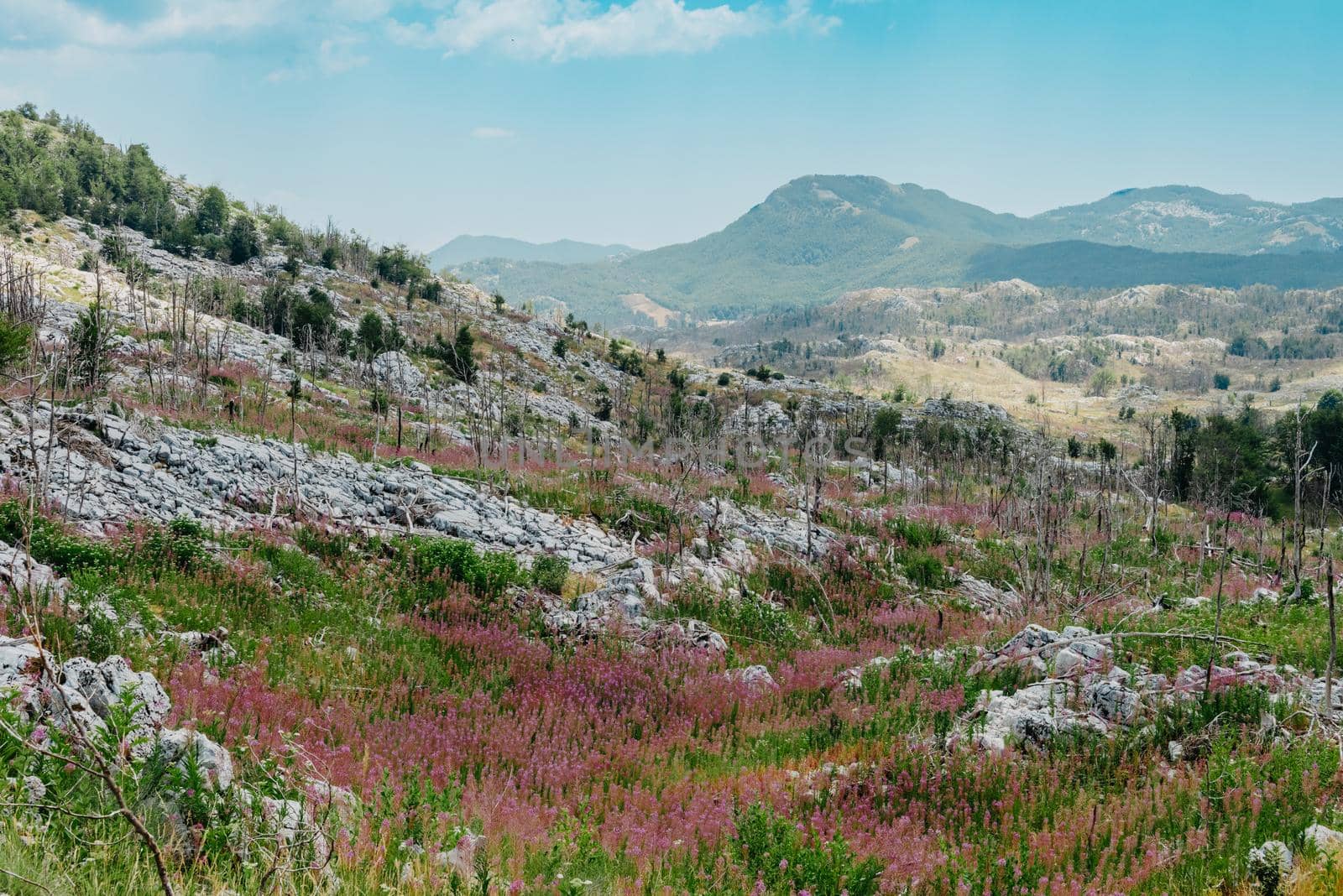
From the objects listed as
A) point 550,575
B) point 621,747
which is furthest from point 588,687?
point 550,575

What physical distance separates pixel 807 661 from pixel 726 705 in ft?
8.23

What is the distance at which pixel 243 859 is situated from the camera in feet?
13.9

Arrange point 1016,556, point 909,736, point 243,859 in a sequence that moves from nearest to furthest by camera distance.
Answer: point 243,859
point 909,736
point 1016,556

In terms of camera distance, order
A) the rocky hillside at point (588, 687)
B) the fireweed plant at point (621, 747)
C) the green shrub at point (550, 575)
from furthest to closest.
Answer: the green shrub at point (550, 575) → the fireweed plant at point (621, 747) → the rocky hillside at point (588, 687)

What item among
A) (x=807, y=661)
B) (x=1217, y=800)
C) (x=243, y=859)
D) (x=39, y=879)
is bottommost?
(x=807, y=661)

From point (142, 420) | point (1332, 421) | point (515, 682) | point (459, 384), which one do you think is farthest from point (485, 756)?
point (1332, 421)

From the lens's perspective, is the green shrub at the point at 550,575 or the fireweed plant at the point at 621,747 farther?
the green shrub at the point at 550,575

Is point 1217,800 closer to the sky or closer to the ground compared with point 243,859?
closer to the ground

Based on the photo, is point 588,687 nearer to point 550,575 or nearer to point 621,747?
point 621,747

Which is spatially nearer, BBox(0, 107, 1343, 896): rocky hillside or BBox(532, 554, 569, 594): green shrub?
BBox(0, 107, 1343, 896): rocky hillside

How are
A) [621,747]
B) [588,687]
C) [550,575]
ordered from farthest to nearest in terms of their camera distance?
1. [550,575]
2. [588,687]
3. [621,747]

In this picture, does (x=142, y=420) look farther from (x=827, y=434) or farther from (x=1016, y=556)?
(x=827, y=434)

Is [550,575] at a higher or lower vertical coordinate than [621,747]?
higher

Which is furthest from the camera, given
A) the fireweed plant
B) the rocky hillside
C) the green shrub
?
the green shrub
